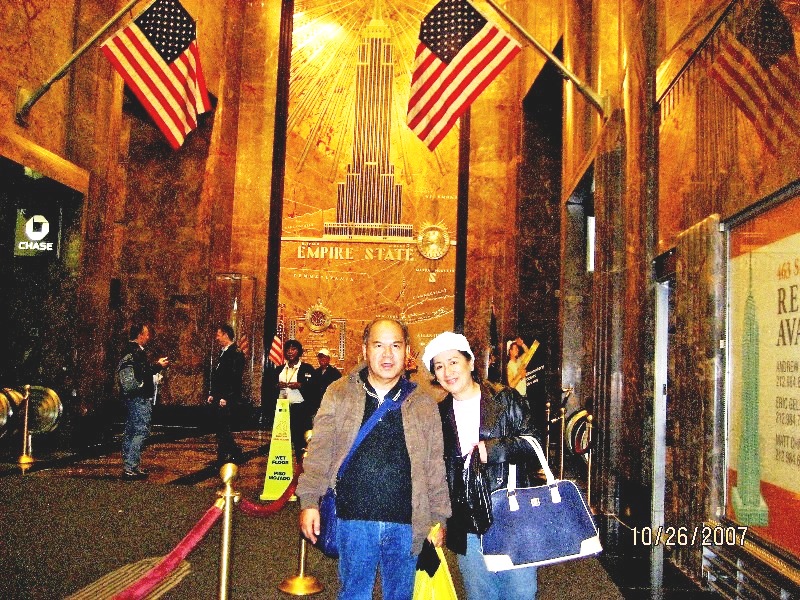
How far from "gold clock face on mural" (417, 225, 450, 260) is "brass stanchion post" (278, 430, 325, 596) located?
12.6 m

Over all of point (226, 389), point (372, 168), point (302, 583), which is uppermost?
Answer: point (372, 168)

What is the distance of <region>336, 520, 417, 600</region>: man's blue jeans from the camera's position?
3.15m

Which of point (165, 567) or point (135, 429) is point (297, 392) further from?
point (165, 567)

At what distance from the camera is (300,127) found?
57.7 ft

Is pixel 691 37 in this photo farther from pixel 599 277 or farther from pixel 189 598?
pixel 189 598

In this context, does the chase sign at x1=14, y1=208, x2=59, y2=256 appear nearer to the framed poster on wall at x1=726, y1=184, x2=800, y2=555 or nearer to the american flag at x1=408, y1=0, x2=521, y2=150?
the american flag at x1=408, y1=0, x2=521, y2=150

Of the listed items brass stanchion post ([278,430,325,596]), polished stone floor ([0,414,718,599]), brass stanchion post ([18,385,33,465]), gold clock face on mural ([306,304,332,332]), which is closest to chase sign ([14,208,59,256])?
brass stanchion post ([18,385,33,465])

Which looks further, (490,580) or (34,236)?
(34,236)

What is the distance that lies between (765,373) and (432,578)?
2.49 metres

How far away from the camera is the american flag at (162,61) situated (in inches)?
329

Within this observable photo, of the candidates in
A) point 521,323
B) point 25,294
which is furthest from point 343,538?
point 521,323

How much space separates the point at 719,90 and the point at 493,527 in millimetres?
3754

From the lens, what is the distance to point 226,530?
11.0 ft
